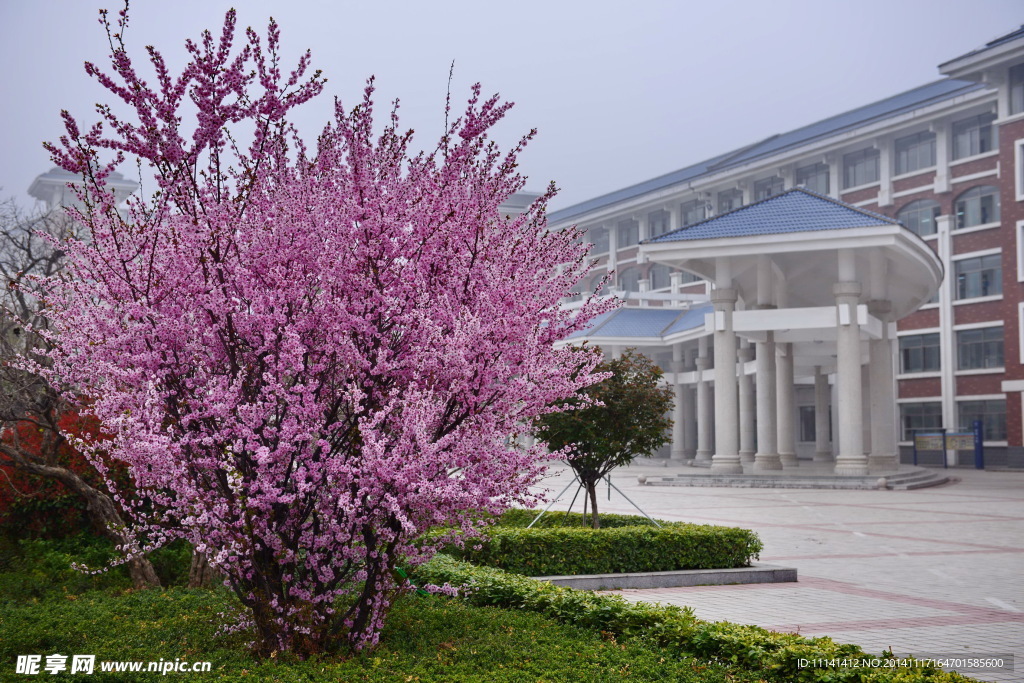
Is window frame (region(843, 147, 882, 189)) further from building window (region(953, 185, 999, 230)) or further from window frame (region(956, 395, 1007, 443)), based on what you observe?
window frame (region(956, 395, 1007, 443))

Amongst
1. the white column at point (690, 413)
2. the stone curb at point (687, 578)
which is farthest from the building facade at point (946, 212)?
the stone curb at point (687, 578)

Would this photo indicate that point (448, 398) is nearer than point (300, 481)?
No

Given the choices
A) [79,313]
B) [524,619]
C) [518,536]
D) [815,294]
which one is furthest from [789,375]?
[79,313]

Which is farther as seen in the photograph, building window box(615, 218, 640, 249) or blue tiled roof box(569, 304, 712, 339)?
building window box(615, 218, 640, 249)

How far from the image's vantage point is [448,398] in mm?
5887

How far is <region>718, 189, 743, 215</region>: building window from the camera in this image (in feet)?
193

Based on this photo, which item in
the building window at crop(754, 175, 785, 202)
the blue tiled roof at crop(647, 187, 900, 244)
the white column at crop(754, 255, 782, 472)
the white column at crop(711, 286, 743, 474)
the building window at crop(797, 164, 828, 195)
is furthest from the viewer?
the building window at crop(754, 175, 785, 202)

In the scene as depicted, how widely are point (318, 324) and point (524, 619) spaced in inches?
120

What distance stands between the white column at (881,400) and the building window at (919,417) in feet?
44.1

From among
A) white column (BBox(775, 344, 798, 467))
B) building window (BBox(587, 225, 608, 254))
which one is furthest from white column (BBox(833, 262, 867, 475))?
building window (BBox(587, 225, 608, 254))

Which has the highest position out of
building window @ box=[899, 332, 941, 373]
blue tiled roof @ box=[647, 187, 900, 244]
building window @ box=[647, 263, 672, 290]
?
building window @ box=[647, 263, 672, 290]

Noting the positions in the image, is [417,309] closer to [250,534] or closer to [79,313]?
[250,534]

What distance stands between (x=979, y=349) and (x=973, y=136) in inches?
393

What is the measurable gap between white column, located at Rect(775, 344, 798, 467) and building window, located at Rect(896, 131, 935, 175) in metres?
17.0
